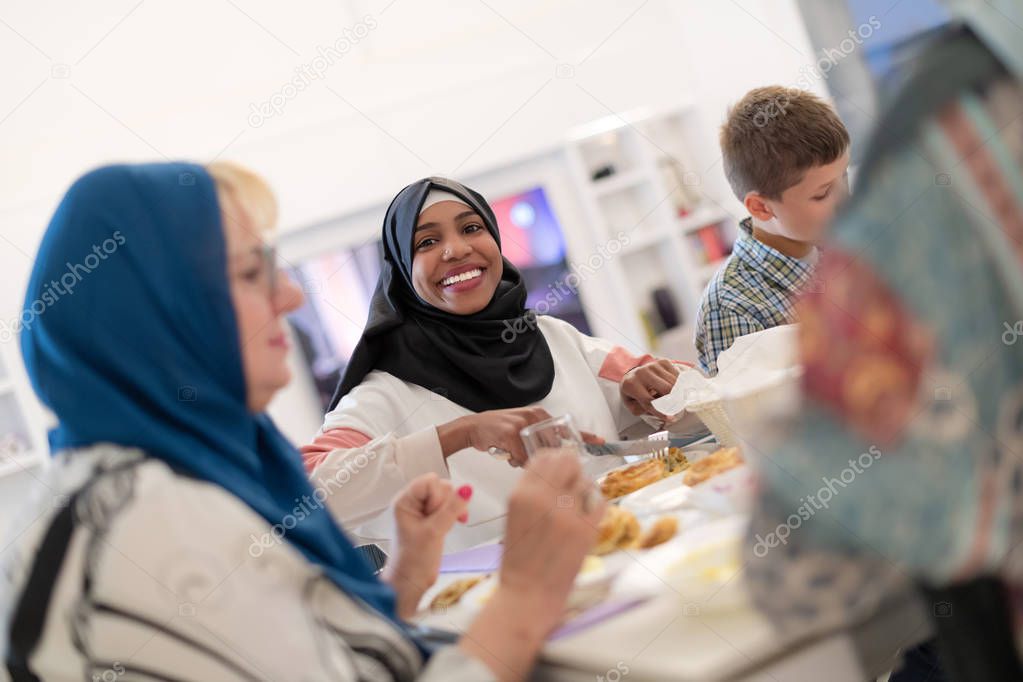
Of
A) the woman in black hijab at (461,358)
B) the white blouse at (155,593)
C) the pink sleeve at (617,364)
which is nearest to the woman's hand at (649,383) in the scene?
the woman in black hijab at (461,358)

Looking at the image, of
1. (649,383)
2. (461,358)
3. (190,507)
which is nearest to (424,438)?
(461,358)

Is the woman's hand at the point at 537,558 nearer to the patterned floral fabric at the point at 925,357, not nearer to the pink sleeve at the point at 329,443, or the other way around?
the patterned floral fabric at the point at 925,357

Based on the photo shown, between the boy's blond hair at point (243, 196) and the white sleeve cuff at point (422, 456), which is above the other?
the boy's blond hair at point (243, 196)

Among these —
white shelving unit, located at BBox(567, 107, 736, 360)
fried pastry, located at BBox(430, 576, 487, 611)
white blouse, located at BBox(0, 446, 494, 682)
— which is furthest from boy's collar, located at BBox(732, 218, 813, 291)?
white shelving unit, located at BBox(567, 107, 736, 360)

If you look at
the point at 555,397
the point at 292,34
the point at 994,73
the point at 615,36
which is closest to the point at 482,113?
the point at 615,36

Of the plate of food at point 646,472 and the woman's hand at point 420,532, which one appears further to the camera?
the plate of food at point 646,472

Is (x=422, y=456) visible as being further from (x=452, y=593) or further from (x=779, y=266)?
(x=779, y=266)

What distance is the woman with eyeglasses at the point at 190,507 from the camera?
0.85 metres

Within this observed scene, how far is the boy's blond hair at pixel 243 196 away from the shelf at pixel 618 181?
4871 mm

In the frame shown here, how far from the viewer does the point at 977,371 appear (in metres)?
0.64

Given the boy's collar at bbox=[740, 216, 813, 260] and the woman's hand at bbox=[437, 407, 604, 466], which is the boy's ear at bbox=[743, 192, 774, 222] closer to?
the boy's collar at bbox=[740, 216, 813, 260]

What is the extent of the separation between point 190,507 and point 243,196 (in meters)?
0.36

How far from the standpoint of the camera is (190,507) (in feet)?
2.86

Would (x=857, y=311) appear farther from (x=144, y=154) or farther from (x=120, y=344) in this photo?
(x=144, y=154)
